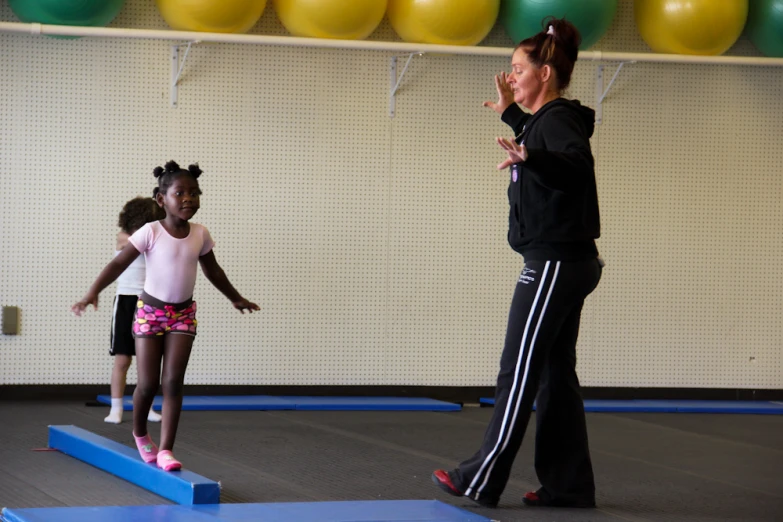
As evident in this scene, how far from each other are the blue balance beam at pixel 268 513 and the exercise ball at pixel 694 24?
3.73 metres

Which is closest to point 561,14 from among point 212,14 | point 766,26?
point 766,26

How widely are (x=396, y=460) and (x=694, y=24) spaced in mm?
3139

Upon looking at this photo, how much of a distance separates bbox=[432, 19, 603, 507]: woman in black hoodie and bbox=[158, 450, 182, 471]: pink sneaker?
877 mm

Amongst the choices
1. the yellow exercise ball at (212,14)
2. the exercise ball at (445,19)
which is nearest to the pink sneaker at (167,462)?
the yellow exercise ball at (212,14)

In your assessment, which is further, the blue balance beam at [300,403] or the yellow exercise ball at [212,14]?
the blue balance beam at [300,403]

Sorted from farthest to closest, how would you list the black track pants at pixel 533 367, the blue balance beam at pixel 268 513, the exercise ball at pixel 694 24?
the exercise ball at pixel 694 24, the black track pants at pixel 533 367, the blue balance beam at pixel 268 513

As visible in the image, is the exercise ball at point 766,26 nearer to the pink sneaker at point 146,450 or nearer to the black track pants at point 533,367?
the black track pants at point 533,367

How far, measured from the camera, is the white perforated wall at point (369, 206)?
606 centimetres

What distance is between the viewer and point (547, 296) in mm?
3102

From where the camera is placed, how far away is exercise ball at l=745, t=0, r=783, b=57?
604 cm

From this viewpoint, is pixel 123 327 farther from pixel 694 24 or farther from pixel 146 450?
pixel 694 24

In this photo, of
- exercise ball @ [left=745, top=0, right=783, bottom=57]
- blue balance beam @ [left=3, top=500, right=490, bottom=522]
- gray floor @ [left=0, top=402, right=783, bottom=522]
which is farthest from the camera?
exercise ball @ [left=745, top=0, right=783, bottom=57]

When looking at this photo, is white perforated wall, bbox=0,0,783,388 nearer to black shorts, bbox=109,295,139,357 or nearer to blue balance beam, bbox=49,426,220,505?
black shorts, bbox=109,295,139,357

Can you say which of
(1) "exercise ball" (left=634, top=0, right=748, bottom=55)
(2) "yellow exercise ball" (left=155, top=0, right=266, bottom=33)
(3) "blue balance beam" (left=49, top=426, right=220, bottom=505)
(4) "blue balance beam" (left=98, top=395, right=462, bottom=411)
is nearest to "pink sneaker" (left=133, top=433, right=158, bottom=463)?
(3) "blue balance beam" (left=49, top=426, right=220, bottom=505)
